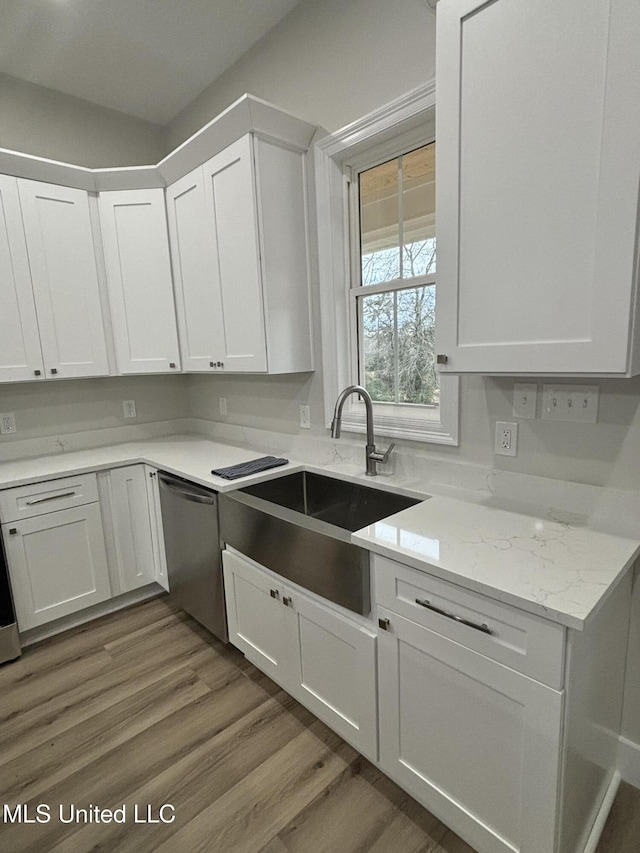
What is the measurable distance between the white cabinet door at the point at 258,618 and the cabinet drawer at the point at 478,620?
582 millimetres

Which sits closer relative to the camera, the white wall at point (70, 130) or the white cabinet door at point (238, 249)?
the white cabinet door at point (238, 249)

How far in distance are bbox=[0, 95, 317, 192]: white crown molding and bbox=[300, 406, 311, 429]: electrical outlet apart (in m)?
1.24

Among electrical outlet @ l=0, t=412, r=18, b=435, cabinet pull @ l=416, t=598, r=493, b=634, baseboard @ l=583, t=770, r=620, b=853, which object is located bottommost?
baseboard @ l=583, t=770, r=620, b=853

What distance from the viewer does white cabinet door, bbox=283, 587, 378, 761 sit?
1.41 metres

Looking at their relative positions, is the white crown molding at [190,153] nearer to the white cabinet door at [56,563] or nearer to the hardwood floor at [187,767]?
the white cabinet door at [56,563]

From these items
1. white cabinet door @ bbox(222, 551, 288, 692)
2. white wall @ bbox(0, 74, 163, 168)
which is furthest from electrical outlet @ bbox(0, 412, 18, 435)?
white cabinet door @ bbox(222, 551, 288, 692)

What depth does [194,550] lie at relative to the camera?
2197mm

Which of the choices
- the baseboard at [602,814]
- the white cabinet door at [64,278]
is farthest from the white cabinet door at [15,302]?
the baseboard at [602,814]

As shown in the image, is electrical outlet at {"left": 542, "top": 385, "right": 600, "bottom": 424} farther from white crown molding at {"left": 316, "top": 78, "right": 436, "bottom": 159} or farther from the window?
white crown molding at {"left": 316, "top": 78, "right": 436, "bottom": 159}

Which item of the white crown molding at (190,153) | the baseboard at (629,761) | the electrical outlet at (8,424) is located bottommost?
the baseboard at (629,761)

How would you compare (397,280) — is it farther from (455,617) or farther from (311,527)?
(455,617)

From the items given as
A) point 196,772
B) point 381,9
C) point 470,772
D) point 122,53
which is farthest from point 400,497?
point 122,53

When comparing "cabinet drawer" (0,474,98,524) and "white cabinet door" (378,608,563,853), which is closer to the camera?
"white cabinet door" (378,608,563,853)

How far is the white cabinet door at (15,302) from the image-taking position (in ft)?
7.47
